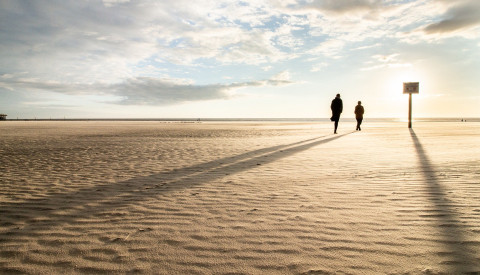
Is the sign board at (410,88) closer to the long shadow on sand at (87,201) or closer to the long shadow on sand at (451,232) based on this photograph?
the long shadow on sand at (451,232)

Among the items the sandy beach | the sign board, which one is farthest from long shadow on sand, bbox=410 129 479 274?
the sign board

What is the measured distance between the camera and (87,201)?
14.4 ft

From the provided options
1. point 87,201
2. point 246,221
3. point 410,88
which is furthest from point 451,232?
point 410,88

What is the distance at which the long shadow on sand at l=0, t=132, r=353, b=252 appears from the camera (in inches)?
136

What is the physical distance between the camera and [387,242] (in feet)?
9.20

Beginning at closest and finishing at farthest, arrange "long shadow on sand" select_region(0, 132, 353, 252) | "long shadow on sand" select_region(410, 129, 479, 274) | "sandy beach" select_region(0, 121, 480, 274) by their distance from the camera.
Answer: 1. "long shadow on sand" select_region(410, 129, 479, 274)
2. "sandy beach" select_region(0, 121, 480, 274)
3. "long shadow on sand" select_region(0, 132, 353, 252)

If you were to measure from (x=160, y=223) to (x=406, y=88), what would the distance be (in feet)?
75.4

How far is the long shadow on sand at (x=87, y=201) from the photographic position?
11.4 ft

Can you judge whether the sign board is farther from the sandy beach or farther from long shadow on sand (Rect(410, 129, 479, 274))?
long shadow on sand (Rect(410, 129, 479, 274))

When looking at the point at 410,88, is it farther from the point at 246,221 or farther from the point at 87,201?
the point at 87,201

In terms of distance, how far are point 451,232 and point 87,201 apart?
16.1ft

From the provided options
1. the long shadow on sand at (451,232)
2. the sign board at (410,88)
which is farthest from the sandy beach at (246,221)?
the sign board at (410,88)

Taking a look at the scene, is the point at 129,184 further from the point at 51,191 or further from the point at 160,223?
the point at 160,223

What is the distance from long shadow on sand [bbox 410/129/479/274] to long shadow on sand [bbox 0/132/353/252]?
383cm
